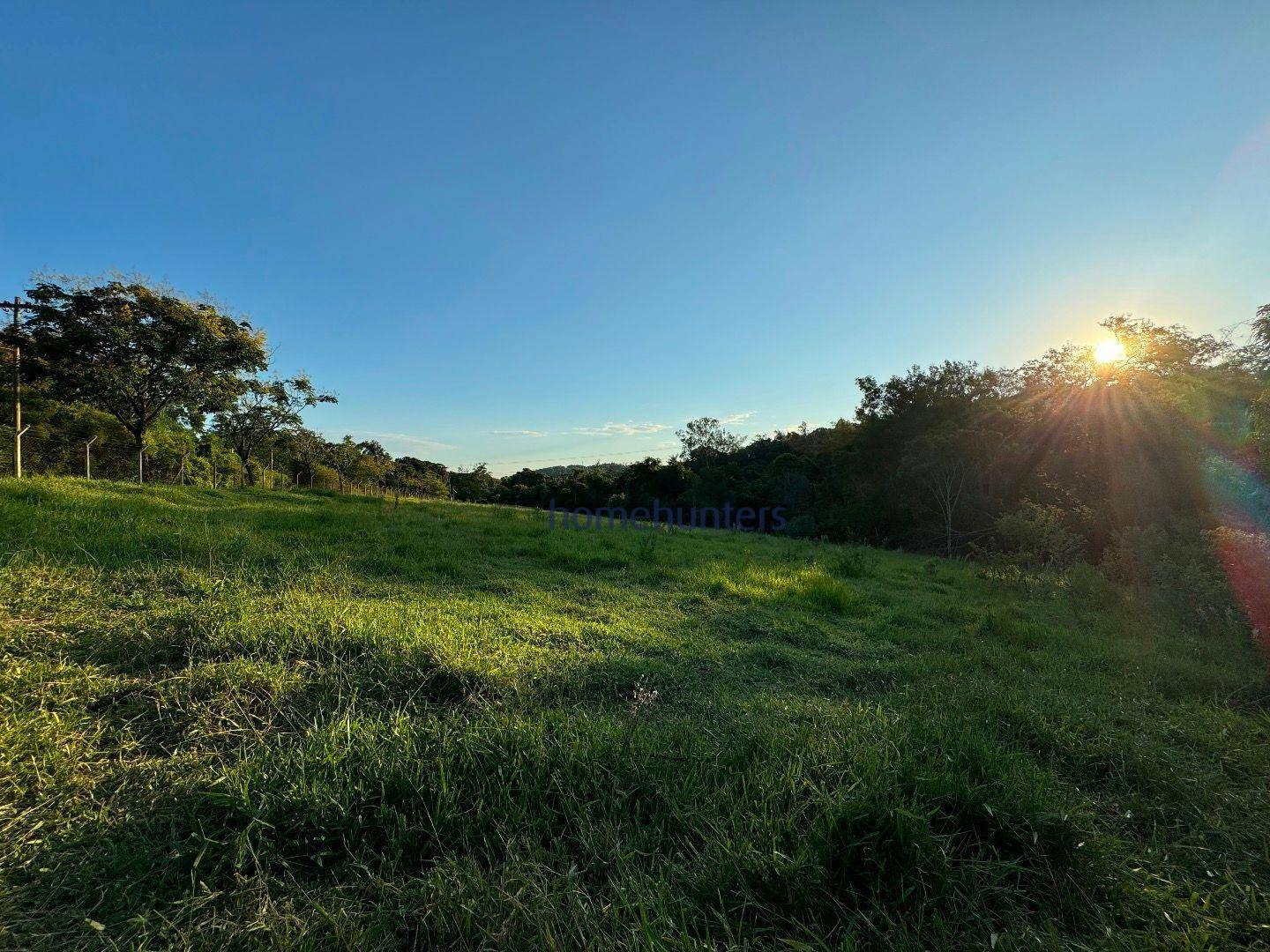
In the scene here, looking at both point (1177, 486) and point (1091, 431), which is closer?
point (1177, 486)

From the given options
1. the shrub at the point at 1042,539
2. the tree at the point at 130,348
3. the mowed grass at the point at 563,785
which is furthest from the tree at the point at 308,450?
the shrub at the point at 1042,539

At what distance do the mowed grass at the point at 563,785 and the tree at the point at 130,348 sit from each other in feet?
50.7

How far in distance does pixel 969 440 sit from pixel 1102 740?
2340 centimetres

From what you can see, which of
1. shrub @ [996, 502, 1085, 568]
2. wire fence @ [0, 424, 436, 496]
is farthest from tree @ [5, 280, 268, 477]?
shrub @ [996, 502, 1085, 568]

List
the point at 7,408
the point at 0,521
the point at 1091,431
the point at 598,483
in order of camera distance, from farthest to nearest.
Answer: the point at 598,483
the point at 7,408
the point at 1091,431
the point at 0,521

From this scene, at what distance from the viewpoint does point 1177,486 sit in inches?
440

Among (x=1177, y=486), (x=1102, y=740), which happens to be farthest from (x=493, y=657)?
(x=1177, y=486)

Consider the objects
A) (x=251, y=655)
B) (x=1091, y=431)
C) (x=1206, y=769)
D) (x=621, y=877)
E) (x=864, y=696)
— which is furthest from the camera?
(x=1091, y=431)

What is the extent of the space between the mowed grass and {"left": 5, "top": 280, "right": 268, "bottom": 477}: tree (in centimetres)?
1546

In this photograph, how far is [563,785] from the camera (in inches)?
74.3

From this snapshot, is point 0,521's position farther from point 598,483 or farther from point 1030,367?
point 598,483

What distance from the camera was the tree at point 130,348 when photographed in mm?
14094

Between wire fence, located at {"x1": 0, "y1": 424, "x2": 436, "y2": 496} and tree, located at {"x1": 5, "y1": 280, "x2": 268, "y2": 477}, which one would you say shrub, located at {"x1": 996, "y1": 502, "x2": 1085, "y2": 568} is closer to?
wire fence, located at {"x1": 0, "y1": 424, "x2": 436, "y2": 496}

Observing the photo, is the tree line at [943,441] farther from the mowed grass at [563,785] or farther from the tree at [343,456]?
the mowed grass at [563,785]
